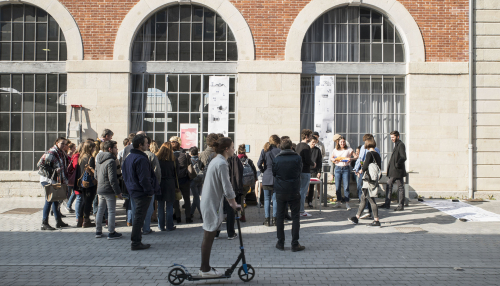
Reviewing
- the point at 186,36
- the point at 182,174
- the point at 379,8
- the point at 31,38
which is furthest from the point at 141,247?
the point at 379,8

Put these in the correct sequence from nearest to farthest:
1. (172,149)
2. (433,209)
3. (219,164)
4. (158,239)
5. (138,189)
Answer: (219,164) < (138,189) < (158,239) < (172,149) < (433,209)

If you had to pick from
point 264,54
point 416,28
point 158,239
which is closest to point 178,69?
point 264,54

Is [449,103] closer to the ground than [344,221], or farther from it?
farther from it

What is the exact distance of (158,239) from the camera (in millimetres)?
7504

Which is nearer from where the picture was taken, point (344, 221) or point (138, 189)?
point (138, 189)

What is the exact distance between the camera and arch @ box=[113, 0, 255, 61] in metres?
12.1

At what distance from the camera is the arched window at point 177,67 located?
12.4m

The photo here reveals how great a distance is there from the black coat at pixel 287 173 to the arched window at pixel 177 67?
5.67 metres

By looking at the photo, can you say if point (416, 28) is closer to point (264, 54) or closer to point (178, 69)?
point (264, 54)

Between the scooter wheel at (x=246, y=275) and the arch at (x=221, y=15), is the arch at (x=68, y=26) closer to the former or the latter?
the arch at (x=221, y=15)

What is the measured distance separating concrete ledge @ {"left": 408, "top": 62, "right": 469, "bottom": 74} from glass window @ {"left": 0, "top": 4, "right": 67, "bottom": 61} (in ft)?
34.5

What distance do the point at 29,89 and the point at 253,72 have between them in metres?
6.84

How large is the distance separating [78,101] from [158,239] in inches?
253

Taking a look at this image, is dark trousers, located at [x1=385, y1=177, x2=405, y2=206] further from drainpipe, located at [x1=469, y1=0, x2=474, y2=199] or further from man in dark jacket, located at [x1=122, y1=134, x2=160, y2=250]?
man in dark jacket, located at [x1=122, y1=134, x2=160, y2=250]
